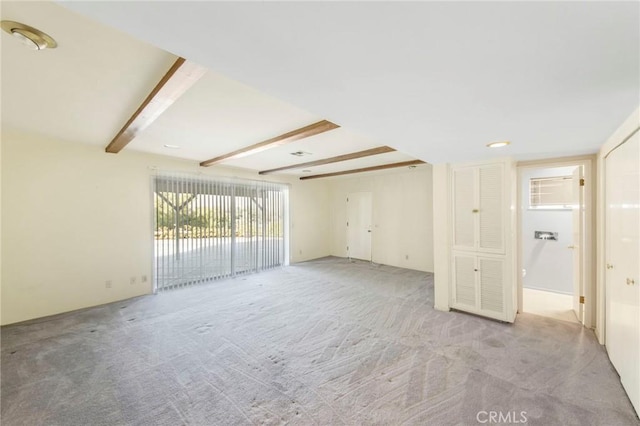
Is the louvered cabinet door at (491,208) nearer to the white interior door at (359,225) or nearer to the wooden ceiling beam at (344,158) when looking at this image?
the wooden ceiling beam at (344,158)

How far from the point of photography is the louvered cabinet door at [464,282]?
11.4 feet

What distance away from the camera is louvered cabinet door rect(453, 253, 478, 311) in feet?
11.4

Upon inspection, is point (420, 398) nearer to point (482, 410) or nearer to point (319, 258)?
point (482, 410)

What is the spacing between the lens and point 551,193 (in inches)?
192

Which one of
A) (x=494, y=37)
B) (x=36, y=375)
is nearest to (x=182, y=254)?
(x=36, y=375)

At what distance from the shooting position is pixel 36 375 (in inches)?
86.9

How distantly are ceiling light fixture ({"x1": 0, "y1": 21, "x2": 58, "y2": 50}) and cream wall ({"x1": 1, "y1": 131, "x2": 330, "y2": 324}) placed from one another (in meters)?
2.87

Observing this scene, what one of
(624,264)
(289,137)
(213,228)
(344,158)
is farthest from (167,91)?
(624,264)

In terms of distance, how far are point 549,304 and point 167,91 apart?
5.66 metres

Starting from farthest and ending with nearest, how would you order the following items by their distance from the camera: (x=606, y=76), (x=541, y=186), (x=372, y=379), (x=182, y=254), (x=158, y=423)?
(x=541, y=186), (x=182, y=254), (x=372, y=379), (x=158, y=423), (x=606, y=76)

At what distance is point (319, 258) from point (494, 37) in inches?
270

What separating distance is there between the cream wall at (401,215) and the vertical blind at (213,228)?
2475 mm

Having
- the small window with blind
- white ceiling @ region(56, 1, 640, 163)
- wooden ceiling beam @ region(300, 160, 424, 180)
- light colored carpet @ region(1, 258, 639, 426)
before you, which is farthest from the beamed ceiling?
the small window with blind

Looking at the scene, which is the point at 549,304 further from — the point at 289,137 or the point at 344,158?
the point at 289,137
